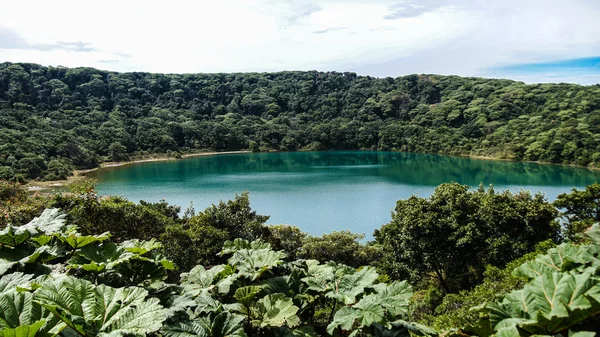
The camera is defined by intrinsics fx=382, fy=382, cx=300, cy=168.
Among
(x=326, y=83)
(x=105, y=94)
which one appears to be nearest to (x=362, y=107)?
(x=326, y=83)

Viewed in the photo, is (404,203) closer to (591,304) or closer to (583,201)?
(583,201)

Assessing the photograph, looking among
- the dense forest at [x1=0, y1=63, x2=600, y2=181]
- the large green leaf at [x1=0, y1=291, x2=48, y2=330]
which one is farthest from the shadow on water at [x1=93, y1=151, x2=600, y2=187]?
the large green leaf at [x1=0, y1=291, x2=48, y2=330]

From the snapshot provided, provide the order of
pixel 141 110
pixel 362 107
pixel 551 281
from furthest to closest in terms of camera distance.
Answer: pixel 362 107, pixel 141 110, pixel 551 281

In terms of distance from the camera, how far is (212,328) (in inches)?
105

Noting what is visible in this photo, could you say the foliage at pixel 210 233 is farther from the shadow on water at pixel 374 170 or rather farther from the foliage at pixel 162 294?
the shadow on water at pixel 374 170

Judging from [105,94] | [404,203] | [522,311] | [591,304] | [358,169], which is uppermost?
[105,94]

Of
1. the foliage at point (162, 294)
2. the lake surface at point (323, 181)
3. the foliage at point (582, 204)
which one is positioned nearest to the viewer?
the foliage at point (162, 294)

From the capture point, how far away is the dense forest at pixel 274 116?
179 feet

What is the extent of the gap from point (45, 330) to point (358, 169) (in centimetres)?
5248

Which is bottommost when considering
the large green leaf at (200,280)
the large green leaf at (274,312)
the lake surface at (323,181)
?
the lake surface at (323,181)

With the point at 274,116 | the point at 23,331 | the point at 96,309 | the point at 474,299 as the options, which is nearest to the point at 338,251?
the point at 474,299

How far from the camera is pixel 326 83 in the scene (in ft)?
349

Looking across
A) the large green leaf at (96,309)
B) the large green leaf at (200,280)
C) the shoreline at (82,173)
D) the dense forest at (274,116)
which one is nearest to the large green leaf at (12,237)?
the large green leaf at (96,309)

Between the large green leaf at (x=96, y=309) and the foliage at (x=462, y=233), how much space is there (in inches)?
467
